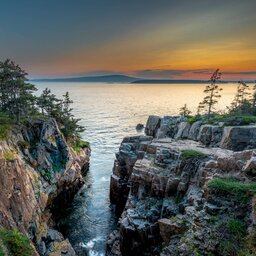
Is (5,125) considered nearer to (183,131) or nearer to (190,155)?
(190,155)

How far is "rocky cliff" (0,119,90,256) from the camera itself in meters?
28.2

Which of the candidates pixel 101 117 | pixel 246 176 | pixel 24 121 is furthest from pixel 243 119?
pixel 101 117

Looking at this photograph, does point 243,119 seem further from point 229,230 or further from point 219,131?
point 229,230

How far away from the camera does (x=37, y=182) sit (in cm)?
3644

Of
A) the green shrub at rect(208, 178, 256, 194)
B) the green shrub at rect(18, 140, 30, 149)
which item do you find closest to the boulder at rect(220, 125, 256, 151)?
the green shrub at rect(208, 178, 256, 194)

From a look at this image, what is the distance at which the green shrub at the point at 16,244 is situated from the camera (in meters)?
18.3

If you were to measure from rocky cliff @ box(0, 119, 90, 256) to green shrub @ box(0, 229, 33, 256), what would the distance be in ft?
5.69

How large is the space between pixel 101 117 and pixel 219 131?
92.3 m

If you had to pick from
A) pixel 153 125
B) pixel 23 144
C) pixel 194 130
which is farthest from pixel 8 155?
pixel 153 125

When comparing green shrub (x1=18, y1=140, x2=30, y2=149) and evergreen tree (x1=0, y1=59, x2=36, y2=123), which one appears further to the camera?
evergreen tree (x1=0, y1=59, x2=36, y2=123)

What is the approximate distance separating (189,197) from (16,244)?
18320mm

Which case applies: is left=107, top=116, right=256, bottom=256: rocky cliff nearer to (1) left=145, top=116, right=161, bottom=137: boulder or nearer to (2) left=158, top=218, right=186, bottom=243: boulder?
(2) left=158, top=218, right=186, bottom=243: boulder

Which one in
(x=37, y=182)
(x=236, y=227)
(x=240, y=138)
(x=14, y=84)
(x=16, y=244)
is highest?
(x=14, y=84)

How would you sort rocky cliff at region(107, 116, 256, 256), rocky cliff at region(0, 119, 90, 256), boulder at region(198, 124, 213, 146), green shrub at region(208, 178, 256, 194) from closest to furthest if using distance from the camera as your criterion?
rocky cliff at region(107, 116, 256, 256)
green shrub at region(208, 178, 256, 194)
rocky cliff at region(0, 119, 90, 256)
boulder at region(198, 124, 213, 146)
